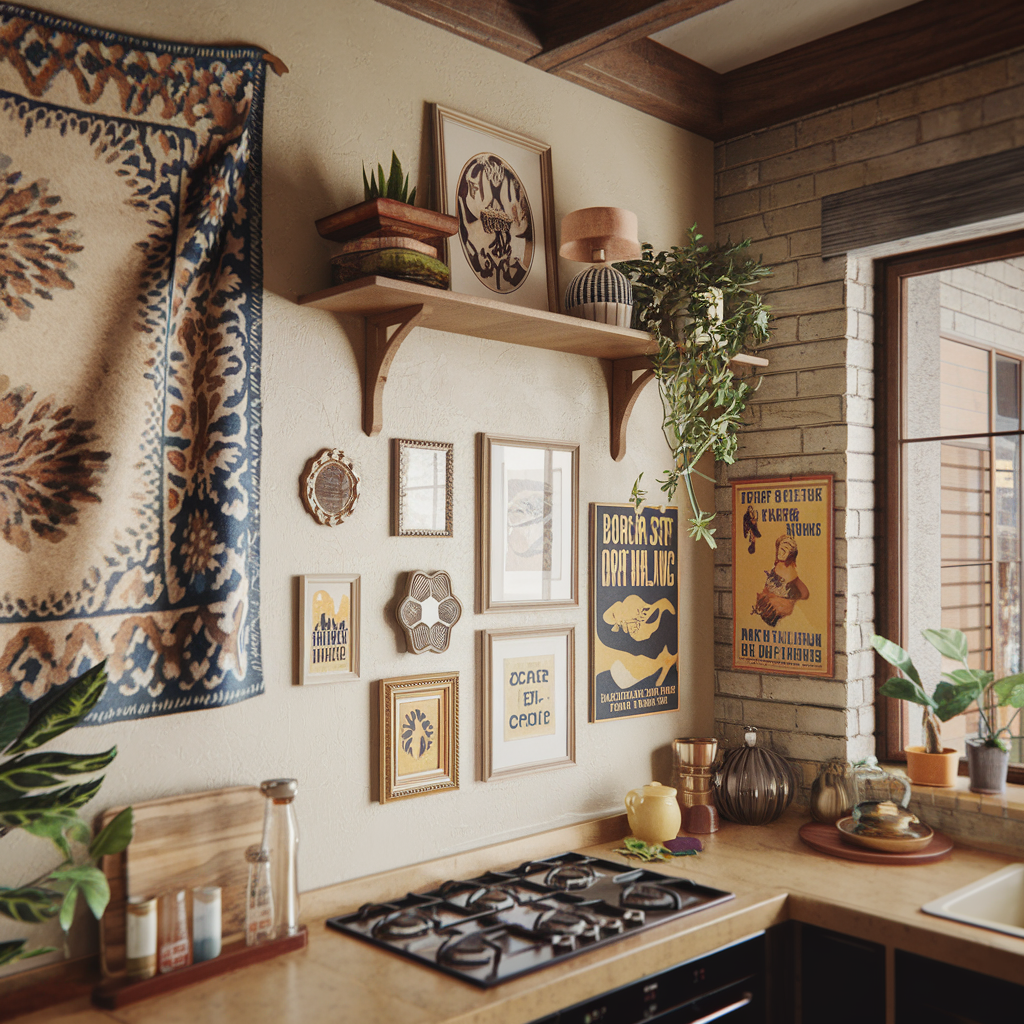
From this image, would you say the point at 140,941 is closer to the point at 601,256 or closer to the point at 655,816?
the point at 655,816

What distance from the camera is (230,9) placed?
6.15 ft

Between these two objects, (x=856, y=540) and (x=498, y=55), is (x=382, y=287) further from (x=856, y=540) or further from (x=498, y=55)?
(x=856, y=540)

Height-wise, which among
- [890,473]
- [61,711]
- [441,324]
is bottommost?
[61,711]

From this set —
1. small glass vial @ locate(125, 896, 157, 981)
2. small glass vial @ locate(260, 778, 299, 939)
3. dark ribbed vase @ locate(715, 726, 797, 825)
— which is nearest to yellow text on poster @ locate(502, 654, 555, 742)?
dark ribbed vase @ locate(715, 726, 797, 825)

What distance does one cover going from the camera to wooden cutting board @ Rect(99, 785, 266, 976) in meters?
1.66

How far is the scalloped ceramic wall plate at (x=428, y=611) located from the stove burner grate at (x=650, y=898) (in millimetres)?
641

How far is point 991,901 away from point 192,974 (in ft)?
5.41

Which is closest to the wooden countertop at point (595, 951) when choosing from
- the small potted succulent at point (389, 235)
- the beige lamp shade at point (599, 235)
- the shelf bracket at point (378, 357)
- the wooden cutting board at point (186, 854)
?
the wooden cutting board at point (186, 854)

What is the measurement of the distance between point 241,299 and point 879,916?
5.64 ft

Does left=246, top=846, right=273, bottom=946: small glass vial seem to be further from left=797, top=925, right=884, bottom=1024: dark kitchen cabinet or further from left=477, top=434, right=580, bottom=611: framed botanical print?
left=797, top=925, right=884, bottom=1024: dark kitchen cabinet

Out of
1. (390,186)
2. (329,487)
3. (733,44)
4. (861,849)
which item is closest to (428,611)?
(329,487)

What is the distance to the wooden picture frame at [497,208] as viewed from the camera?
2.21 meters

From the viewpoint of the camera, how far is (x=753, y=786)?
2553mm

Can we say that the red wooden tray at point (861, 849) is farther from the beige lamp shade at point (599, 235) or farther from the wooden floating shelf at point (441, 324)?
the beige lamp shade at point (599, 235)
